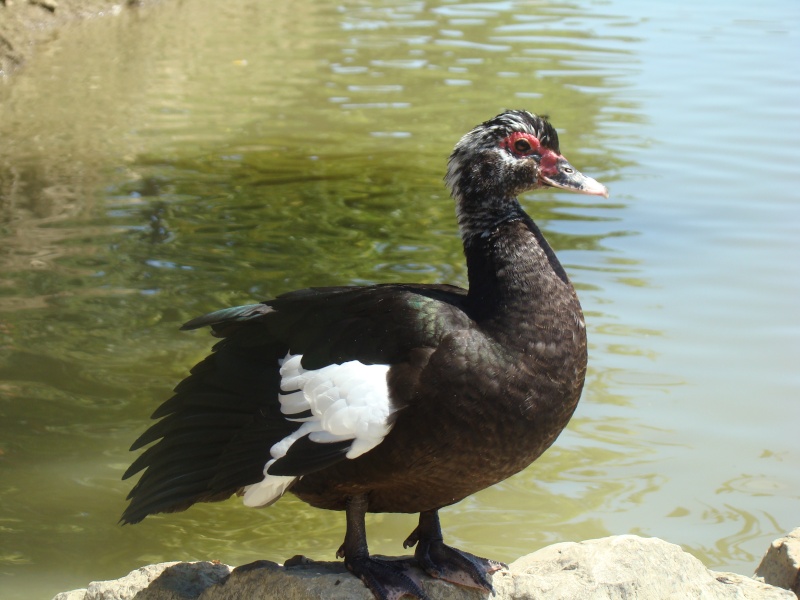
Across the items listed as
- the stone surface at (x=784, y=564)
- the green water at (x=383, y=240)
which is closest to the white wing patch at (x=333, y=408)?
the green water at (x=383, y=240)

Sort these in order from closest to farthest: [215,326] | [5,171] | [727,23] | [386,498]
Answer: [386,498]
[215,326]
[5,171]
[727,23]

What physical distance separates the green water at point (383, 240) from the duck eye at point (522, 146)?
187 cm

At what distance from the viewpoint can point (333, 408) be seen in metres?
3.53

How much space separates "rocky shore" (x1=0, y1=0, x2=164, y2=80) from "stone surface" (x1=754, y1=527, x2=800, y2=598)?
10.1 metres

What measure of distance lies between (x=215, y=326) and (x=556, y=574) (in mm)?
1444

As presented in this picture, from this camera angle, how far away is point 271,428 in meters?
3.66

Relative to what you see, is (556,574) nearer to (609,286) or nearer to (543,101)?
(609,286)

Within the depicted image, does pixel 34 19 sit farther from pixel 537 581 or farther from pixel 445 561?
pixel 537 581

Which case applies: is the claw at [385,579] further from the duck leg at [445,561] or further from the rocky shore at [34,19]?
the rocky shore at [34,19]

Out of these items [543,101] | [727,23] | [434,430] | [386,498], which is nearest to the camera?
[434,430]

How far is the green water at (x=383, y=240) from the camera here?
17.1 feet

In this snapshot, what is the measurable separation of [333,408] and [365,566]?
0.60 metres

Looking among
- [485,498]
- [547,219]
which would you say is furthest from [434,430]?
[547,219]

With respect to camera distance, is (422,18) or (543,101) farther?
(422,18)
